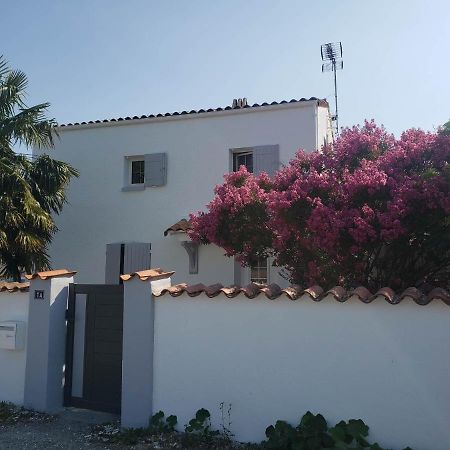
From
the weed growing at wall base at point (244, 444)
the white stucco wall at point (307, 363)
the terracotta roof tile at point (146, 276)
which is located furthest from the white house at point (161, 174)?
the weed growing at wall base at point (244, 444)

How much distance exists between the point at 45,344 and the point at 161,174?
6.20 metres

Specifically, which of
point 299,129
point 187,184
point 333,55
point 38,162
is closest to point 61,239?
point 38,162

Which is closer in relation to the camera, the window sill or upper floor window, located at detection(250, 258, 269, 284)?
upper floor window, located at detection(250, 258, 269, 284)

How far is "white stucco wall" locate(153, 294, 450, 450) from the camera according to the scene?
4660 mm

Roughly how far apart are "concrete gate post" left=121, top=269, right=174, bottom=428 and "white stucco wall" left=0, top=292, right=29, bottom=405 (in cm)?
176

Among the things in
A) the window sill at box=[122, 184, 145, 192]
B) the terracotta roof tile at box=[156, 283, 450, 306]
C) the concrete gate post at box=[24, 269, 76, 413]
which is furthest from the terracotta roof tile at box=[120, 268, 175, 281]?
the window sill at box=[122, 184, 145, 192]

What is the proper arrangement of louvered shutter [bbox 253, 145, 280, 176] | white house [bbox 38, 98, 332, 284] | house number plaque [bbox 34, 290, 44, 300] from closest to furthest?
house number plaque [bbox 34, 290, 44, 300] < louvered shutter [bbox 253, 145, 280, 176] < white house [bbox 38, 98, 332, 284]

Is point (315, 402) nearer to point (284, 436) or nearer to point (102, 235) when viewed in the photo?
point (284, 436)

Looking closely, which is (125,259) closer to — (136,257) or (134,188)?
(136,257)

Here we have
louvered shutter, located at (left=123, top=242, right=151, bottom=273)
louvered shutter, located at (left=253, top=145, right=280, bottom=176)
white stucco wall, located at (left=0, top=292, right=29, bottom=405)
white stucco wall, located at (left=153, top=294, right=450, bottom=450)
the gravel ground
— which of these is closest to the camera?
white stucco wall, located at (left=153, top=294, right=450, bottom=450)

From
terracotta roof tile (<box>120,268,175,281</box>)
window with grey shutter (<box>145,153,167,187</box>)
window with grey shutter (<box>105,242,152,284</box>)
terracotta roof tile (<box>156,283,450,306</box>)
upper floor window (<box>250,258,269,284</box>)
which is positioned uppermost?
window with grey shutter (<box>145,153,167,187</box>)

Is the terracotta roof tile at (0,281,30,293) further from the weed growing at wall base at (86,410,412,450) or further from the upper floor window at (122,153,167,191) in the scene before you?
the upper floor window at (122,153,167,191)

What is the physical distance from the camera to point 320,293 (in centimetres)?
523

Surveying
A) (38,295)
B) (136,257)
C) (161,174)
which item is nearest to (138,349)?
(38,295)
